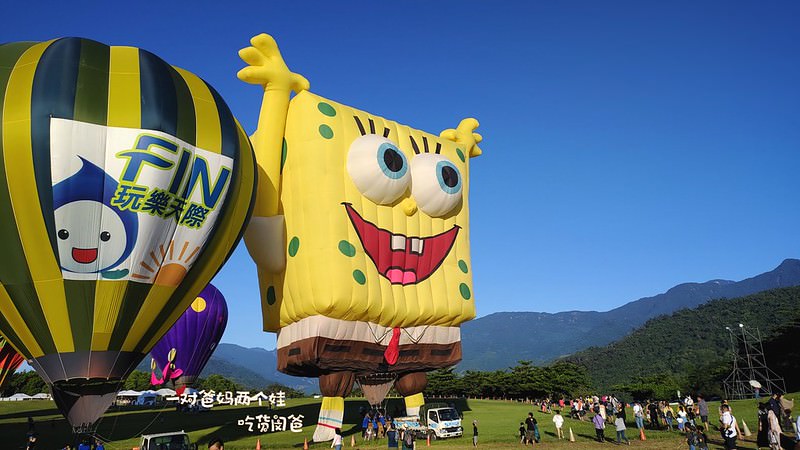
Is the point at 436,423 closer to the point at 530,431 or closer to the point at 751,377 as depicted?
the point at 530,431

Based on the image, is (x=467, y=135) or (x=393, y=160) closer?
(x=393, y=160)

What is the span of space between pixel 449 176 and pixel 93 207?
11.1m

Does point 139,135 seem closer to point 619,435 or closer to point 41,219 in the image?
point 41,219

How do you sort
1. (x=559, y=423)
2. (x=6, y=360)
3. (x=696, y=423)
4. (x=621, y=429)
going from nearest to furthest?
(x=621, y=429)
(x=559, y=423)
(x=696, y=423)
(x=6, y=360)

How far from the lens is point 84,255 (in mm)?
12320

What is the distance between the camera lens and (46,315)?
40.4 feet

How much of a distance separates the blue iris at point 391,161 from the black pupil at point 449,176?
1.65m

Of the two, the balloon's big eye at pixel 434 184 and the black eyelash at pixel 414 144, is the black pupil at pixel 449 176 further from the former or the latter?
the black eyelash at pixel 414 144

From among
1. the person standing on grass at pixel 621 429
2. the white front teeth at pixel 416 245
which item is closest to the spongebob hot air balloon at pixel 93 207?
the white front teeth at pixel 416 245

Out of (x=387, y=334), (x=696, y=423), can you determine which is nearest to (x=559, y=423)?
(x=696, y=423)

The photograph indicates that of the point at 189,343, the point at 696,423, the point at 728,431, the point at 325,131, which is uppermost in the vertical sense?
the point at 325,131

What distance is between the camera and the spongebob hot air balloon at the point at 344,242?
17.4 m

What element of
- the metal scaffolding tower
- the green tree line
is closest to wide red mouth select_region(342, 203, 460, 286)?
the metal scaffolding tower

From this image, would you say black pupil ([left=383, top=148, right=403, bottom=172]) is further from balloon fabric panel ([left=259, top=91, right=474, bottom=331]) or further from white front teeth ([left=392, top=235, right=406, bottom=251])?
white front teeth ([left=392, top=235, right=406, bottom=251])
